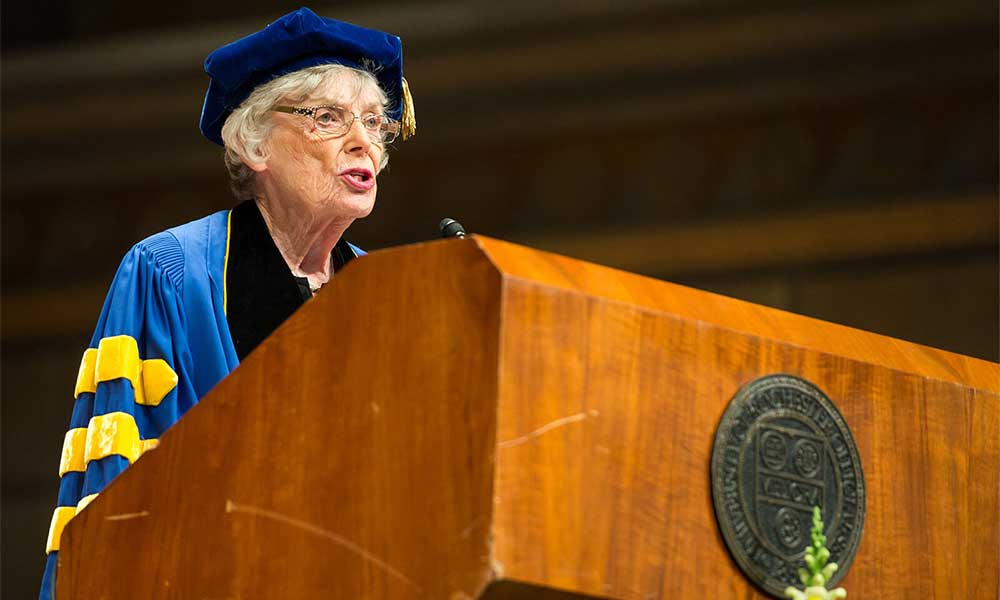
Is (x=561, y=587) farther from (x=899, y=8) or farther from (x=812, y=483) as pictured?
(x=899, y=8)

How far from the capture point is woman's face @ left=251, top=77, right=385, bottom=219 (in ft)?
8.72

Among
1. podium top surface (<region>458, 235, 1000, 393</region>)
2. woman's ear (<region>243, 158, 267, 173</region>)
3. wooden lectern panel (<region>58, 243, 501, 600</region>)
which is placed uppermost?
woman's ear (<region>243, 158, 267, 173</region>)

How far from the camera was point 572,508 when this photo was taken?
151 cm

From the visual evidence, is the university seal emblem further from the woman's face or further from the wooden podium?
the woman's face

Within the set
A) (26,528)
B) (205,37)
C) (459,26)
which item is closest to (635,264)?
(459,26)

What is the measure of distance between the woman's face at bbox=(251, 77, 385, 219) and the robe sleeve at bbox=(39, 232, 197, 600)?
0.31 metres

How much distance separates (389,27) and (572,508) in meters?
4.88

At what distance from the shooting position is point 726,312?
A: 170 centimetres

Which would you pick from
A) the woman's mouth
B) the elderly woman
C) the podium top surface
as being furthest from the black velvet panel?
the podium top surface

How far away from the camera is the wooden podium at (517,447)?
4.94 ft

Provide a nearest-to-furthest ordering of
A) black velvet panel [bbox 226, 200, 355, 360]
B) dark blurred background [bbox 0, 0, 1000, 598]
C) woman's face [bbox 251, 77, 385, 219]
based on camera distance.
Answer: black velvet panel [bbox 226, 200, 355, 360] < woman's face [bbox 251, 77, 385, 219] < dark blurred background [bbox 0, 0, 1000, 598]

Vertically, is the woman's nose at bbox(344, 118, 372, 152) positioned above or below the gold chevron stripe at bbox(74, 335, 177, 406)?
above

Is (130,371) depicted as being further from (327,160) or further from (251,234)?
(327,160)

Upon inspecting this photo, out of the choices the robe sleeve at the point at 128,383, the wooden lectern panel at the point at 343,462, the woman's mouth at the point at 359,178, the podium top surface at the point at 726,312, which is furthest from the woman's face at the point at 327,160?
the podium top surface at the point at 726,312
